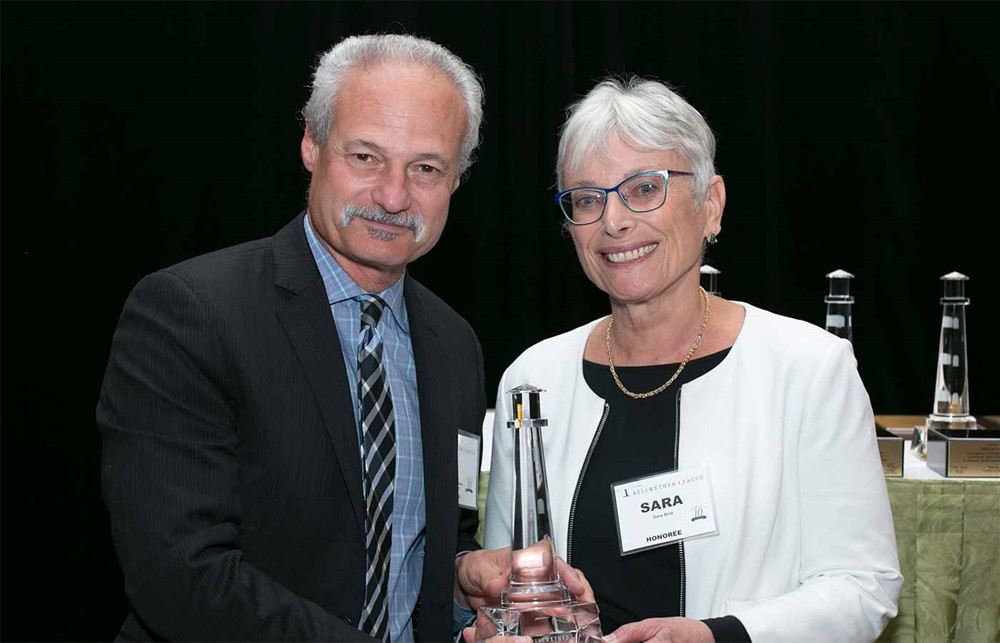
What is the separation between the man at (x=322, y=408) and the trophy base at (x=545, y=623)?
21 centimetres

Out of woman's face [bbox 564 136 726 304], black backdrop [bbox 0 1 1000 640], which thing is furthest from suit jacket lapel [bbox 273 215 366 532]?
black backdrop [bbox 0 1 1000 640]

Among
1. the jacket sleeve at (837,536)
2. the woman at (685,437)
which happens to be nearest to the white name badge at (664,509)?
the woman at (685,437)

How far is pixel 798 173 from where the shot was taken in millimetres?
4438

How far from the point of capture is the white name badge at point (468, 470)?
6.83ft

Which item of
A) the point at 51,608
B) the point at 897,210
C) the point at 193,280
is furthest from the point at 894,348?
the point at 51,608

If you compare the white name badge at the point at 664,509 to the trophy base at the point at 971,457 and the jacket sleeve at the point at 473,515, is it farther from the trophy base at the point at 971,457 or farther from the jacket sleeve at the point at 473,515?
the trophy base at the point at 971,457

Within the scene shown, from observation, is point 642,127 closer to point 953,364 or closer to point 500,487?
point 500,487

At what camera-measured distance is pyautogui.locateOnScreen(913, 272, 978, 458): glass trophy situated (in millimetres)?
2865

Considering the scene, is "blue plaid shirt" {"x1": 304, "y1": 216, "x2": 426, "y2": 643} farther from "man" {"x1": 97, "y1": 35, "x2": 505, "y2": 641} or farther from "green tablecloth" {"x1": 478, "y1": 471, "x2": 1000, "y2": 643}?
"green tablecloth" {"x1": 478, "y1": 471, "x2": 1000, "y2": 643}

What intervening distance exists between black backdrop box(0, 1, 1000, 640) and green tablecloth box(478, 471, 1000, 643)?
2.14m

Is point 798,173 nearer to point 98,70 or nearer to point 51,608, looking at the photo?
point 98,70

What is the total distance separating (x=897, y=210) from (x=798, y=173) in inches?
17.9

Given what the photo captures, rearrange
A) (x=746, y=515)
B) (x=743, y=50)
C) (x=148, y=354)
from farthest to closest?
1. (x=743, y=50)
2. (x=746, y=515)
3. (x=148, y=354)

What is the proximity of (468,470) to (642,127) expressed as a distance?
78 centimetres
